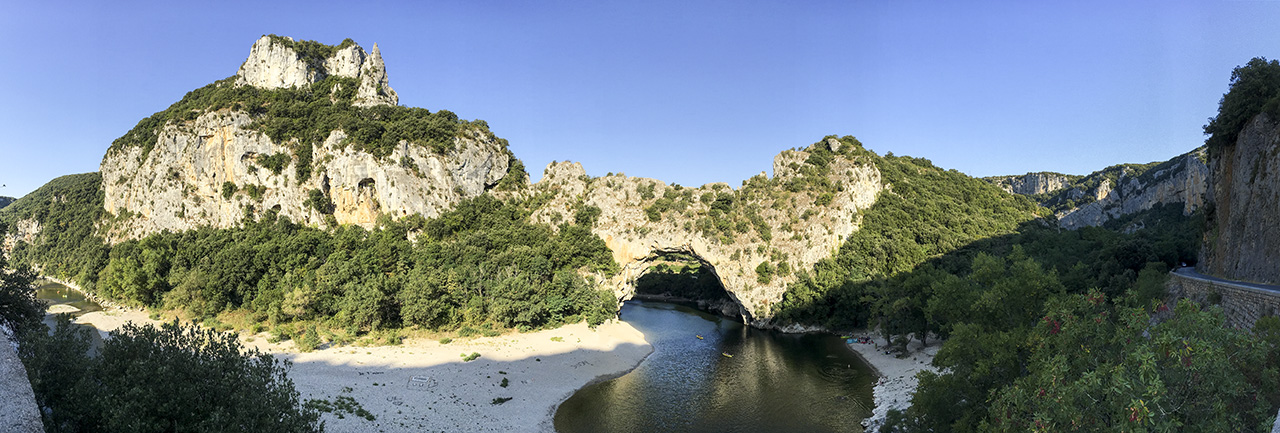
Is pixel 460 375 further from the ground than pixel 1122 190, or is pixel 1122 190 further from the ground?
pixel 1122 190

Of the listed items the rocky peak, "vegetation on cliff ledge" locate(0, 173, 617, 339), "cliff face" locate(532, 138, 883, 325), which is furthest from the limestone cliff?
the rocky peak

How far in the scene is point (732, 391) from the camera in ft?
111

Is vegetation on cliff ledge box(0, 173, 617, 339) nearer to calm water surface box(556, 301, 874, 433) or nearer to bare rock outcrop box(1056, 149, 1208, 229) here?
calm water surface box(556, 301, 874, 433)

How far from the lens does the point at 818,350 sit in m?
45.8

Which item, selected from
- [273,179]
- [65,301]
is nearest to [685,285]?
[273,179]

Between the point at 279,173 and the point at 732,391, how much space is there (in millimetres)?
72211

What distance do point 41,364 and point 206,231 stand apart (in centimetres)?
7762

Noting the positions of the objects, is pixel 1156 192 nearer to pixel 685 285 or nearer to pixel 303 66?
pixel 685 285

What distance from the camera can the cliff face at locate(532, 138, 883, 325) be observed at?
60.1 meters

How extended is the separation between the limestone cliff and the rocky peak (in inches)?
4078

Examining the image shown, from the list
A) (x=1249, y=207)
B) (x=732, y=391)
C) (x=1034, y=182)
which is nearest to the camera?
(x=1249, y=207)

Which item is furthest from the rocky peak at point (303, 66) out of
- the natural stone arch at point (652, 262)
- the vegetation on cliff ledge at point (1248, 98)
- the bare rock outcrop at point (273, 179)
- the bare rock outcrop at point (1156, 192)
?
the bare rock outcrop at point (1156, 192)

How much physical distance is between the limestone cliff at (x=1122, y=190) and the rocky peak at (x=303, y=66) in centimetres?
10359

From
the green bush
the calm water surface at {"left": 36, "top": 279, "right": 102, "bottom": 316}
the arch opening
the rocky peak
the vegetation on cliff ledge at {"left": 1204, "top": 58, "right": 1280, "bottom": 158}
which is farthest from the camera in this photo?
the rocky peak
